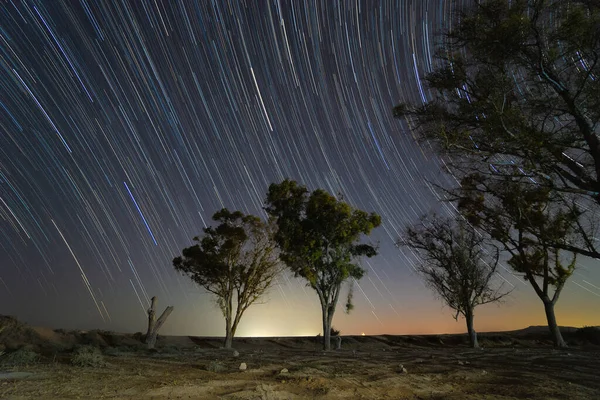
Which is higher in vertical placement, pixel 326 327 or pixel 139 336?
pixel 326 327

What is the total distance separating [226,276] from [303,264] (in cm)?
651

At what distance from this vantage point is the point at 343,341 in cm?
3381

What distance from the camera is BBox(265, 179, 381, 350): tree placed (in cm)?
2153

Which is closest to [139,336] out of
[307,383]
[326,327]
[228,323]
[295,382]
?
[228,323]

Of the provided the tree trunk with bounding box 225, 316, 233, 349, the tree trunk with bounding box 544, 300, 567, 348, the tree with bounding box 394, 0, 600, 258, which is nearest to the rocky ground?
the tree with bounding box 394, 0, 600, 258

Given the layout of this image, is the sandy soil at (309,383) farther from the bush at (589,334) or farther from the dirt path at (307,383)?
the bush at (589,334)

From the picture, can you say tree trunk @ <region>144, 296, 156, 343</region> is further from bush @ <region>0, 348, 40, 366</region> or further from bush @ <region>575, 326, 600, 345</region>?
bush @ <region>575, 326, 600, 345</region>

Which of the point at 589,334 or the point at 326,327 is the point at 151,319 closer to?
the point at 326,327

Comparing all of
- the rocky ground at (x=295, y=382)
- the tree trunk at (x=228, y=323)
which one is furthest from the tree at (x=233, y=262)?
the rocky ground at (x=295, y=382)

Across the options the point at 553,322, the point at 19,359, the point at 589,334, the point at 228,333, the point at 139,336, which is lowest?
the point at 139,336

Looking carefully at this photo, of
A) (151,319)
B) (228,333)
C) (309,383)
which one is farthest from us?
(228,333)

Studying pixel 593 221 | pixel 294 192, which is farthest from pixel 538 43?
pixel 294 192

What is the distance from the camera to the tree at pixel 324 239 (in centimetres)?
2153

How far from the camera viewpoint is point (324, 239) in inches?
875
